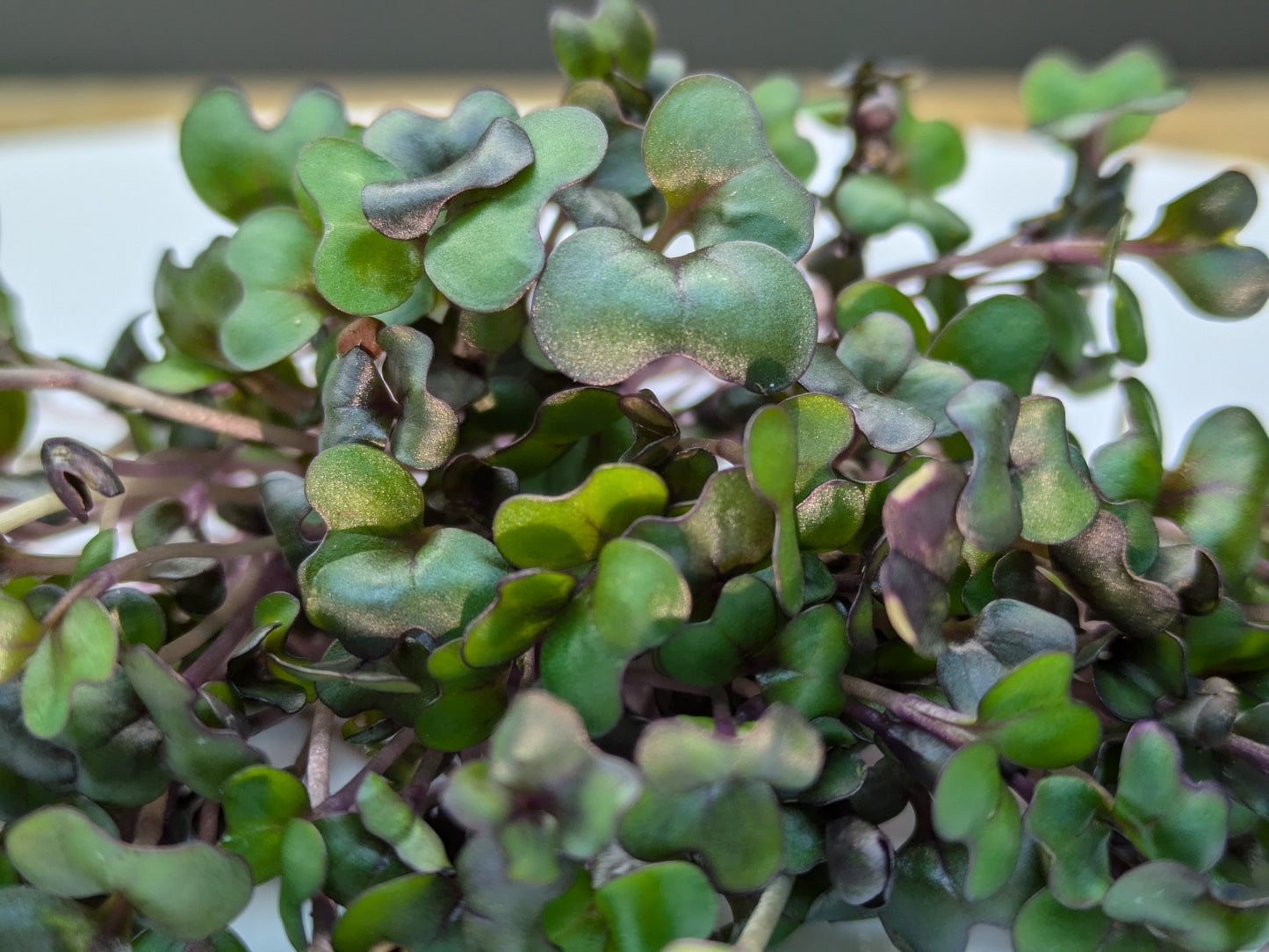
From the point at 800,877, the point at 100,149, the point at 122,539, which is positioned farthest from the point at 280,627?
the point at 100,149

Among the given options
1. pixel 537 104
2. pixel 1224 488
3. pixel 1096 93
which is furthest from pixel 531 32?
pixel 1224 488

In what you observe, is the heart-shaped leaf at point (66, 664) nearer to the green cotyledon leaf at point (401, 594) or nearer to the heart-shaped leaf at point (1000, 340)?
the green cotyledon leaf at point (401, 594)

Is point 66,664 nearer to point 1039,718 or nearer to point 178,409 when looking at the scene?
point 178,409

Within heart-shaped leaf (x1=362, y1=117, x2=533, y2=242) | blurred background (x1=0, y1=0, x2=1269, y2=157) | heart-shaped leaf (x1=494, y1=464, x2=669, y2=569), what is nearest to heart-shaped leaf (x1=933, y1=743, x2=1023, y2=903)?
heart-shaped leaf (x1=494, y1=464, x2=669, y2=569)

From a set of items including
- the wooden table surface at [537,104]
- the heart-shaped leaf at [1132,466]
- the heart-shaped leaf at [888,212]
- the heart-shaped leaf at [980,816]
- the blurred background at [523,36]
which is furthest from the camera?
the blurred background at [523,36]

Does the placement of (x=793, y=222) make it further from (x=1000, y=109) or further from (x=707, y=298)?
(x=1000, y=109)

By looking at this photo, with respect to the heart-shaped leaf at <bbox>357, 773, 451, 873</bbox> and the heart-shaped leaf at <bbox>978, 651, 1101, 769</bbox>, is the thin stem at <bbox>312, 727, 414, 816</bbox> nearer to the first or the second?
the heart-shaped leaf at <bbox>357, 773, 451, 873</bbox>

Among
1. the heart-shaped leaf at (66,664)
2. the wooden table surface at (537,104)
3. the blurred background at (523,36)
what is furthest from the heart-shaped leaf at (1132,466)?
the blurred background at (523,36)
